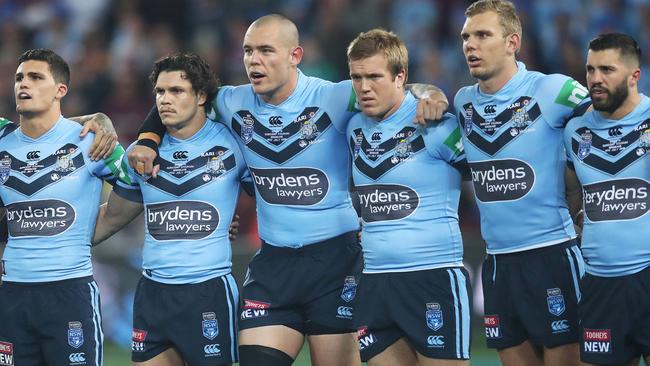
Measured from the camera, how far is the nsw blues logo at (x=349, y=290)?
27.7 feet

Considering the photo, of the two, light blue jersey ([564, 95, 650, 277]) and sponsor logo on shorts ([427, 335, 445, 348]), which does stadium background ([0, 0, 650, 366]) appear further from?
light blue jersey ([564, 95, 650, 277])

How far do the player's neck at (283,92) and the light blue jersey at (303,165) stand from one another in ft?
0.11

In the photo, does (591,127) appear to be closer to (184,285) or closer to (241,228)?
(184,285)

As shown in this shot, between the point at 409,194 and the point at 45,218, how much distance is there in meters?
2.48

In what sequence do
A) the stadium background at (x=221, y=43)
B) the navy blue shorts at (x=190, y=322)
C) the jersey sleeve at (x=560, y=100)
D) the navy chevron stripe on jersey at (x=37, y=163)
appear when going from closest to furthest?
the jersey sleeve at (x=560, y=100) < the navy blue shorts at (x=190, y=322) < the navy chevron stripe on jersey at (x=37, y=163) < the stadium background at (x=221, y=43)

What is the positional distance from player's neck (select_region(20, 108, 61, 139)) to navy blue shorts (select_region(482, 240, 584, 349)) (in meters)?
3.27

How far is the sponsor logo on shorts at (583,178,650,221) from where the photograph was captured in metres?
7.68

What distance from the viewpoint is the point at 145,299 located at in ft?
27.5

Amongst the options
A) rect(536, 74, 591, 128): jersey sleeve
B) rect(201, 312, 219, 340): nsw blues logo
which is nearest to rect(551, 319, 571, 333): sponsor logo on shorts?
rect(536, 74, 591, 128): jersey sleeve

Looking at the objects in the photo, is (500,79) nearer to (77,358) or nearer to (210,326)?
(210,326)

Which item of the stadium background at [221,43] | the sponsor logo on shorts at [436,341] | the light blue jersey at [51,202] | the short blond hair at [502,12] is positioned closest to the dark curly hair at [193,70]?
the light blue jersey at [51,202]

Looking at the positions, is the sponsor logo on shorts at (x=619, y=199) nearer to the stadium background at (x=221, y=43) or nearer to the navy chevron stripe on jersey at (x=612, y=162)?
the navy chevron stripe on jersey at (x=612, y=162)

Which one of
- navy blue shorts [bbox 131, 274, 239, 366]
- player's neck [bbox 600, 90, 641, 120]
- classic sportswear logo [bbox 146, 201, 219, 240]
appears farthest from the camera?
classic sportswear logo [bbox 146, 201, 219, 240]

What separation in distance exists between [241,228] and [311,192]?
19.5ft
